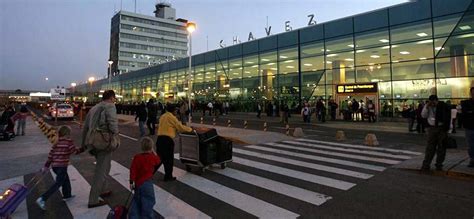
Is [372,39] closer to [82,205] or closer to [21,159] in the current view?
[21,159]

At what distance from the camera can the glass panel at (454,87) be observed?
22719mm

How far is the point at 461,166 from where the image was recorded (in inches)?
316

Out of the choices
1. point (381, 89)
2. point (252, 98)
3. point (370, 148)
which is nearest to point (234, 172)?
point (370, 148)

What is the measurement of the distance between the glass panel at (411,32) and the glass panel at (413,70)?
2.05 metres

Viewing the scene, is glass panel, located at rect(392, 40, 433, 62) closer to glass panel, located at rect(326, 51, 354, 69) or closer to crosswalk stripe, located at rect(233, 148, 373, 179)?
glass panel, located at rect(326, 51, 354, 69)

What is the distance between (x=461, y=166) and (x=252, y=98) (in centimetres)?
3272

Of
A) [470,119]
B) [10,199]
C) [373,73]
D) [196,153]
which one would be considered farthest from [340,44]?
[10,199]

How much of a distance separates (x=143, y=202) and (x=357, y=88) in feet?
86.4

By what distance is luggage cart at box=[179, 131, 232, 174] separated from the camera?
25.5 ft

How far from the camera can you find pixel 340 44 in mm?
31062

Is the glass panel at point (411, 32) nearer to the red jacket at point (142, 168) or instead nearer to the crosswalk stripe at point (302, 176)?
the crosswalk stripe at point (302, 176)

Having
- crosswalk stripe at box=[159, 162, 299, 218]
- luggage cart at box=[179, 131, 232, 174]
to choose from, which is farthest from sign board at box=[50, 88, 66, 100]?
crosswalk stripe at box=[159, 162, 299, 218]

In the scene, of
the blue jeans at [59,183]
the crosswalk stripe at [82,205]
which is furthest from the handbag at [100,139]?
the crosswalk stripe at [82,205]

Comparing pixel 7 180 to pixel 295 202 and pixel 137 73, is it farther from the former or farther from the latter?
pixel 137 73
